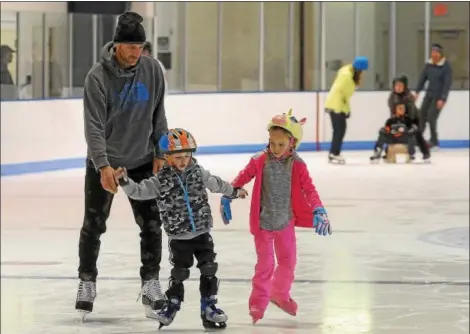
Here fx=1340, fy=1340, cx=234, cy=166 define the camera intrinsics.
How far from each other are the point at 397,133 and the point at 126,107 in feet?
42.1

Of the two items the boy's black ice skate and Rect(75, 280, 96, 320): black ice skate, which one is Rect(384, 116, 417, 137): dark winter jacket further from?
Rect(75, 280, 96, 320): black ice skate

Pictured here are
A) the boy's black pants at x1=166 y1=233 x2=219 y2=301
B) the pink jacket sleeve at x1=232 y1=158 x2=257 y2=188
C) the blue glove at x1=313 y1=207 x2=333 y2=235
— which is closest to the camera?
the blue glove at x1=313 y1=207 x2=333 y2=235

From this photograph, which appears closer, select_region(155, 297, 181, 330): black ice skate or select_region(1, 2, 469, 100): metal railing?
select_region(155, 297, 181, 330): black ice skate

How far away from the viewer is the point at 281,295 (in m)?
3.44

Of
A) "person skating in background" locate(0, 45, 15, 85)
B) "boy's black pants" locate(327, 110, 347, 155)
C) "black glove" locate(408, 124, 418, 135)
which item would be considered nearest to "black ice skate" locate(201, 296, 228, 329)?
"person skating in background" locate(0, 45, 15, 85)

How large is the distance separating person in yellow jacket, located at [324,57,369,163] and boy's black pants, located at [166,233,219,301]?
0.56m

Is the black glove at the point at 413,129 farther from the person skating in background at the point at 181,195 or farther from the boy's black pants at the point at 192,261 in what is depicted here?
the person skating in background at the point at 181,195

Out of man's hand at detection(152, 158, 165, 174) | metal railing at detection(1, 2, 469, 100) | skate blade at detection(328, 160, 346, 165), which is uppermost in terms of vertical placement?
metal railing at detection(1, 2, 469, 100)

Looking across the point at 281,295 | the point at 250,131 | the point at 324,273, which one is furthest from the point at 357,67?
the point at 250,131

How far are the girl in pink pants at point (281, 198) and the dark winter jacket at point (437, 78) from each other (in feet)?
42.4

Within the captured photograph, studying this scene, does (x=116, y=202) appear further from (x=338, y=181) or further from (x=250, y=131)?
(x=250, y=131)

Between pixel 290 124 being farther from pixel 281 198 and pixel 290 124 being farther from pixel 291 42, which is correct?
pixel 291 42

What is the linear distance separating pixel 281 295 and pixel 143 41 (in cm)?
123

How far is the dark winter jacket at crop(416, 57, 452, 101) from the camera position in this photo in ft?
52.4
